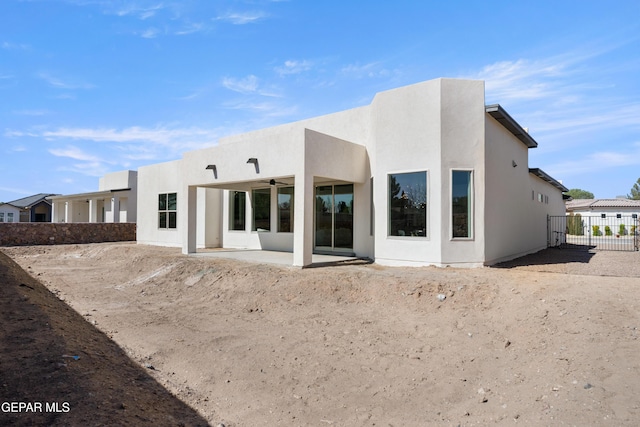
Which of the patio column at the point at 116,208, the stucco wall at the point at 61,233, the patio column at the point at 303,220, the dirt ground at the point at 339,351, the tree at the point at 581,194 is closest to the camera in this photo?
the dirt ground at the point at 339,351

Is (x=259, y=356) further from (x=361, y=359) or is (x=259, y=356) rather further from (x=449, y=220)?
(x=449, y=220)

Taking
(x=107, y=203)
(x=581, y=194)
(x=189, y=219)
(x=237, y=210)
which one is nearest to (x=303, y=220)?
(x=189, y=219)

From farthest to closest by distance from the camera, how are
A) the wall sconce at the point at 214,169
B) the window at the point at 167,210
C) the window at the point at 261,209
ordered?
the window at the point at 167,210 < the window at the point at 261,209 < the wall sconce at the point at 214,169

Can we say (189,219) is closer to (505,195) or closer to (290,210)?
(290,210)

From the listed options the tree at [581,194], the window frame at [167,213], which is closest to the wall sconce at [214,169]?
the window frame at [167,213]

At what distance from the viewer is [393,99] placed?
40.0 feet

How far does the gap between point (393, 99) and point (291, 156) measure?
152 inches

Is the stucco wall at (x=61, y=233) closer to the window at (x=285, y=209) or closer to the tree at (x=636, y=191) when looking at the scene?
the window at (x=285, y=209)

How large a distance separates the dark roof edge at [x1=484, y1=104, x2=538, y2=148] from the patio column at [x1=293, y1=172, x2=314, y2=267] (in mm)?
6193

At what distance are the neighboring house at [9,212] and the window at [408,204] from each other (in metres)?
48.5

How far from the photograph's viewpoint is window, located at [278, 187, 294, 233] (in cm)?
1652

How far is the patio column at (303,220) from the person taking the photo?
37.3 ft

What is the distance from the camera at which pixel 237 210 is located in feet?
61.4

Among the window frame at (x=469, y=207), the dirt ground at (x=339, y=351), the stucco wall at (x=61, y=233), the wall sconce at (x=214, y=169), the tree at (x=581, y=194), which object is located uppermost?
the tree at (x=581, y=194)
